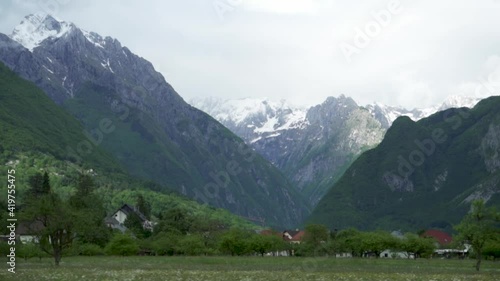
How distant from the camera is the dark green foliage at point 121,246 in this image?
140m

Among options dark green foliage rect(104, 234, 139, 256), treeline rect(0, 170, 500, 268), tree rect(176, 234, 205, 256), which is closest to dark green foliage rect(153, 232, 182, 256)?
treeline rect(0, 170, 500, 268)

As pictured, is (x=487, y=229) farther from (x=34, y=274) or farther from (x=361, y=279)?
(x=34, y=274)

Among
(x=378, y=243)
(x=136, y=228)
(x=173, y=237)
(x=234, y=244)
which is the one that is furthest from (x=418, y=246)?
(x=136, y=228)

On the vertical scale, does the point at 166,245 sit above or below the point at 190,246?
above

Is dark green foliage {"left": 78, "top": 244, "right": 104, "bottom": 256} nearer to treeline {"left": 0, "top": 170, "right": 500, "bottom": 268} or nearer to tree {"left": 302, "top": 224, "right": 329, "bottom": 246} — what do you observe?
treeline {"left": 0, "top": 170, "right": 500, "bottom": 268}

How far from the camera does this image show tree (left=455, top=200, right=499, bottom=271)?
299 ft

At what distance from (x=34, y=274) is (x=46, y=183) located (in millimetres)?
132218

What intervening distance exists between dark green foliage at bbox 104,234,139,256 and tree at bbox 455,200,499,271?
75.9 m

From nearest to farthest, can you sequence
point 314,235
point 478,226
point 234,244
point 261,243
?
1. point 478,226
2. point 234,244
3. point 261,243
4. point 314,235

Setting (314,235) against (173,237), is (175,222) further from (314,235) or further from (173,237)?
(314,235)

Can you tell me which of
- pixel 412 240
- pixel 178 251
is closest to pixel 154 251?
pixel 178 251

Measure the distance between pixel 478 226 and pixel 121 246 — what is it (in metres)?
80.1

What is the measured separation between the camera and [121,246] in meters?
141

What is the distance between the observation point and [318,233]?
188 metres
